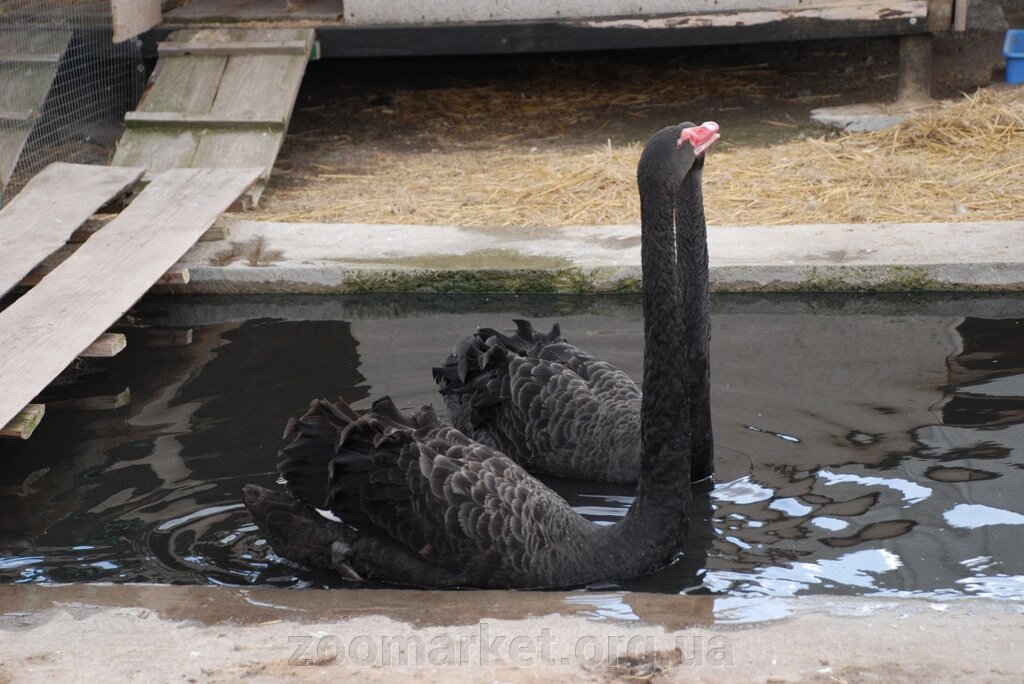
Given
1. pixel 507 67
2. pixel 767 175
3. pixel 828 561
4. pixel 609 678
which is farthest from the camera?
pixel 507 67

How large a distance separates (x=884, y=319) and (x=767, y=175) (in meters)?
1.83

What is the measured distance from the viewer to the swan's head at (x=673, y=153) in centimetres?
307

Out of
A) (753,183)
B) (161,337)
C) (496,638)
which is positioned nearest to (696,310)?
(496,638)

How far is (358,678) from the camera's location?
2443mm

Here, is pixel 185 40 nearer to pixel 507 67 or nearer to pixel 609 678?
pixel 507 67

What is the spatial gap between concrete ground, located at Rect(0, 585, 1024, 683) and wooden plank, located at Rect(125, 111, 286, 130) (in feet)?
15.1

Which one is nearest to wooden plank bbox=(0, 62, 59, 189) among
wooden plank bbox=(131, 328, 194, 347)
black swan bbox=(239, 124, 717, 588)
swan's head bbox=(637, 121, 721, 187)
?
wooden plank bbox=(131, 328, 194, 347)

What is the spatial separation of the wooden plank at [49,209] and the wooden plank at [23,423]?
1.19m

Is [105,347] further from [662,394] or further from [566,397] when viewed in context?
[662,394]

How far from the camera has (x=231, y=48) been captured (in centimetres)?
758

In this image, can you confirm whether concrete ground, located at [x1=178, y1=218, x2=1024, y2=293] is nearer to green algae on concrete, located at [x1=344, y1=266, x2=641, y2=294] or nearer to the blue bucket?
green algae on concrete, located at [x1=344, y1=266, x2=641, y2=294]

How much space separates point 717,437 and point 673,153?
1.33 meters

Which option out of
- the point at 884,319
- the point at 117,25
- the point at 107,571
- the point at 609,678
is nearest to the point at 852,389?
the point at 884,319

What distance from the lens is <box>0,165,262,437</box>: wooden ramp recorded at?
4078 millimetres
